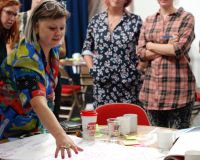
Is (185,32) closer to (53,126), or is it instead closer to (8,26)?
(8,26)

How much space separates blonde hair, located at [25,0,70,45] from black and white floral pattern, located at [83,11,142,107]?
144 cm

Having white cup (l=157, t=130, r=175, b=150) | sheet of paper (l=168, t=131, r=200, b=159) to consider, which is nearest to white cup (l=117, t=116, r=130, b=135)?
white cup (l=157, t=130, r=175, b=150)

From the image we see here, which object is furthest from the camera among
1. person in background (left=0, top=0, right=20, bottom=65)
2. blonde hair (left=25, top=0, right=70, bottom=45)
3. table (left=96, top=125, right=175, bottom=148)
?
person in background (left=0, top=0, right=20, bottom=65)

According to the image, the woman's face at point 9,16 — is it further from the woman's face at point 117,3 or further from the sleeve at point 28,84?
the sleeve at point 28,84

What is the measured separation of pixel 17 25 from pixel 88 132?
1.25 meters

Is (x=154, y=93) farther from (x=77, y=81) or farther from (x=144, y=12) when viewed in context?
(x=77, y=81)

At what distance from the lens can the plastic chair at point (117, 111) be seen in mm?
2611

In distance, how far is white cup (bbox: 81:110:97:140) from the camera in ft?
6.66

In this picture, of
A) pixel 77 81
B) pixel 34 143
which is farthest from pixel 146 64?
pixel 77 81

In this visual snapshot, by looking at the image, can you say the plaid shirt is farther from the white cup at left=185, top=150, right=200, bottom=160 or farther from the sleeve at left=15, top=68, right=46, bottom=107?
the white cup at left=185, top=150, right=200, bottom=160

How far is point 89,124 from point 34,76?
1.53 ft

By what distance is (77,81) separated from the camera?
20.9 ft

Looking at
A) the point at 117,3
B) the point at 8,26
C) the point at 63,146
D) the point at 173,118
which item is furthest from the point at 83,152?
the point at 117,3

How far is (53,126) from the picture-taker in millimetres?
1642
